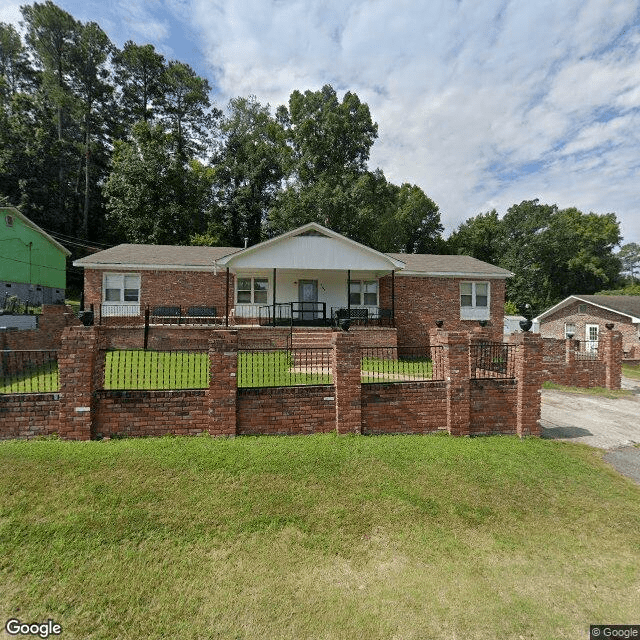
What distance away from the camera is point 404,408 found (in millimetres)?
6184

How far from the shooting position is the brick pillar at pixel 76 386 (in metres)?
5.29

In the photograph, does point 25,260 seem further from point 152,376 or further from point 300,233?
point 152,376

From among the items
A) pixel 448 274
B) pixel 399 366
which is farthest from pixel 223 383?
pixel 448 274

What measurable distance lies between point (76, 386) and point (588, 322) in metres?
27.7

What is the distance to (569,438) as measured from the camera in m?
6.83

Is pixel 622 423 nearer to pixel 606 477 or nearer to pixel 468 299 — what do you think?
pixel 606 477

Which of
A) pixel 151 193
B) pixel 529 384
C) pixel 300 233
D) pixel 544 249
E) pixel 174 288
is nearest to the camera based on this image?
pixel 529 384

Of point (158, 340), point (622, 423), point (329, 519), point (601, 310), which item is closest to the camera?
point (329, 519)

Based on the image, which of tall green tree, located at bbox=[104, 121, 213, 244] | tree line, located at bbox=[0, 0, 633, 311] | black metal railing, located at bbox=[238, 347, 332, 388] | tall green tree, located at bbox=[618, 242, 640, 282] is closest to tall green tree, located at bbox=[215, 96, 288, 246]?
tree line, located at bbox=[0, 0, 633, 311]

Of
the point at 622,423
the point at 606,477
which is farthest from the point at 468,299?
the point at 606,477

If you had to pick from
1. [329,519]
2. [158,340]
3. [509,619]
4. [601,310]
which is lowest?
[509,619]

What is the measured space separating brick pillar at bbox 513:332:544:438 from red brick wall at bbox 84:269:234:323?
12.9 m

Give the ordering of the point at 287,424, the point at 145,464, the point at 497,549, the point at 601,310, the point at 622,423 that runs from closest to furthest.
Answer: the point at 497,549 → the point at 145,464 → the point at 287,424 → the point at 622,423 → the point at 601,310

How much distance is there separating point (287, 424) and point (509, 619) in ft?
11.9
